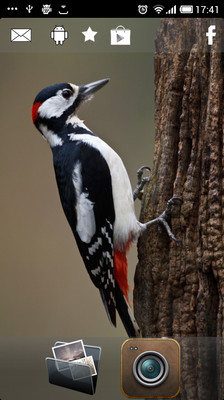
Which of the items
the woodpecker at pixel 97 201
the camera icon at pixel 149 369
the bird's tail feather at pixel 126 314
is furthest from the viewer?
the woodpecker at pixel 97 201

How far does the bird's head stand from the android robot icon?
0.72 ft

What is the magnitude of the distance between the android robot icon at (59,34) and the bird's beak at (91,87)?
0.63ft

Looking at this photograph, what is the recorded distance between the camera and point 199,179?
141 cm

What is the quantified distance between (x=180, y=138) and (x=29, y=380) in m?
0.93

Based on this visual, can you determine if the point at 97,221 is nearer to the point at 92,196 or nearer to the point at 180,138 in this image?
the point at 92,196

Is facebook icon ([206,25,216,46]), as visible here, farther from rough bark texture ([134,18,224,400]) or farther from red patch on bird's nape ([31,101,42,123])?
red patch on bird's nape ([31,101,42,123])

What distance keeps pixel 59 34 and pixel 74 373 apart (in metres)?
1.06

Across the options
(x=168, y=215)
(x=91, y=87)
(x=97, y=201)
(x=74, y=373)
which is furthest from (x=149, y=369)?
(x=91, y=87)

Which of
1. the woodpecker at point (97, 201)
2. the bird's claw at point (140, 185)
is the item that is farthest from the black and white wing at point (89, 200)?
the bird's claw at point (140, 185)

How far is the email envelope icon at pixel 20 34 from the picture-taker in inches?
55.2
